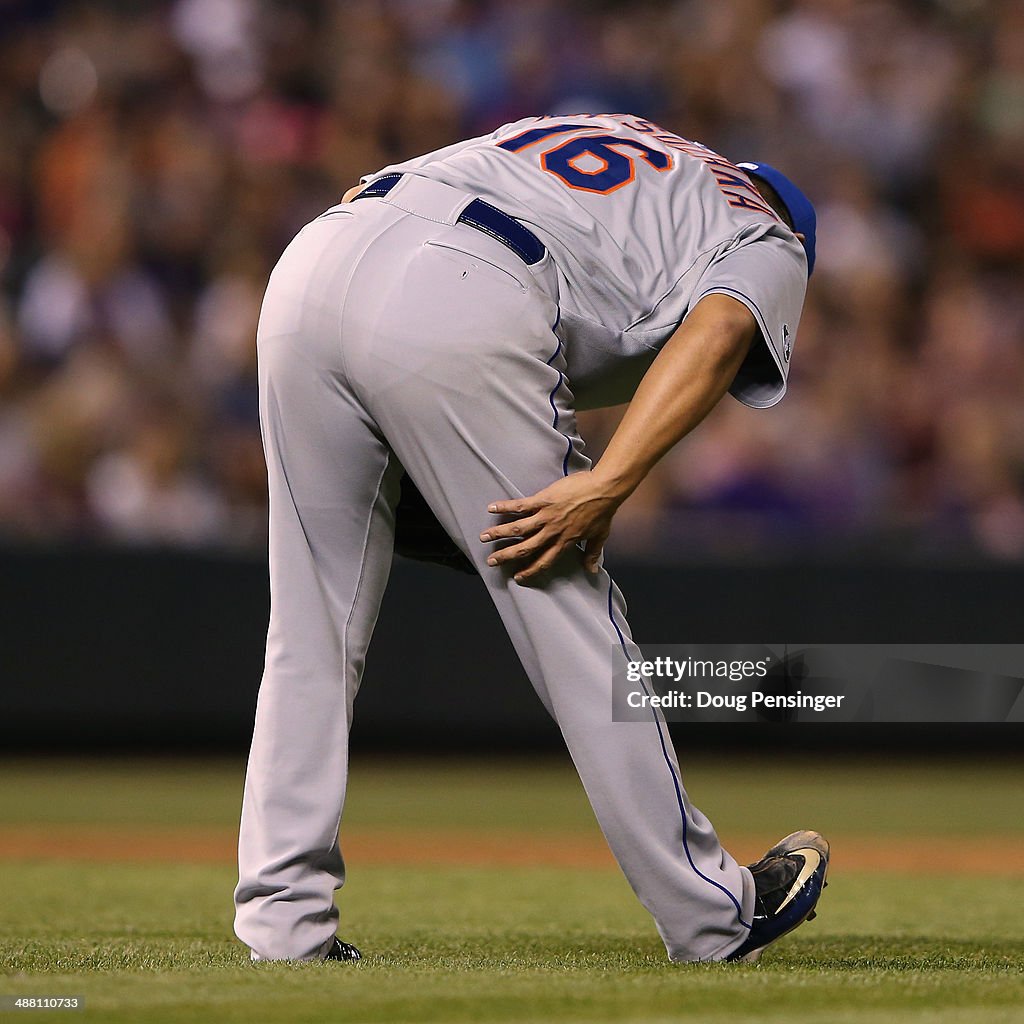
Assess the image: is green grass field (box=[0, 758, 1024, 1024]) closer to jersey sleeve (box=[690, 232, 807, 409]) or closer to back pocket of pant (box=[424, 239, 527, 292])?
jersey sleeve (box=[690, 232, 807, 409])

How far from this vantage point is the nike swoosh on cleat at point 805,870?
2.73 meters

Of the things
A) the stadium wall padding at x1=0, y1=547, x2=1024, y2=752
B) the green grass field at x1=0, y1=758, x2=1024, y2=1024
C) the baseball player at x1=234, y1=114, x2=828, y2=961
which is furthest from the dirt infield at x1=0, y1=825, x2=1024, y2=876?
the baseball player at x1=234, y1=114, x2=828, y2=961

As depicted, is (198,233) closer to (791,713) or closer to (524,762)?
(524,762)

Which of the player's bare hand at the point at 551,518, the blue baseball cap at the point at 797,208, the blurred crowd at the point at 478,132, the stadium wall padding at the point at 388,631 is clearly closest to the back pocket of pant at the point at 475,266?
the player's bare hand at the point at 551,518

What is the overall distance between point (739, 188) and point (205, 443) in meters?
4.65

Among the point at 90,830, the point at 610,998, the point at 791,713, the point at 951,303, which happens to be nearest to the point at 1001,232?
the point at 951,303

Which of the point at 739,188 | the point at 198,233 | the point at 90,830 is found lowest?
the point at 90,830

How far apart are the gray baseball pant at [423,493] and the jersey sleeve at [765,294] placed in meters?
0.27

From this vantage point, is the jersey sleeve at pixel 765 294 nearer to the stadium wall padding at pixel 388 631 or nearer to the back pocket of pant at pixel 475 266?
the back pocket of pant at pixel 475 266

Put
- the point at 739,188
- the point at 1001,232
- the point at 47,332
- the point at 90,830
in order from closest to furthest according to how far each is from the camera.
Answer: the point at 739,188
the point at 90,830
the point at 47,332
the point at 1001,232

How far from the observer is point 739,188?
2715 mm

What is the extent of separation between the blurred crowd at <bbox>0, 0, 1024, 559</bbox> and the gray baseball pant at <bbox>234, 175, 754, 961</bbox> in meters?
4.05

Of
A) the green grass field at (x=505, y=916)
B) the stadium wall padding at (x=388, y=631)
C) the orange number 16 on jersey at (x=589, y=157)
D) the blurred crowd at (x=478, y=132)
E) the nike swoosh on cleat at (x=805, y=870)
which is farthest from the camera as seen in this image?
the blurred crowd at (x=478, y=132)

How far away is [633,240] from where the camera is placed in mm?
2576
